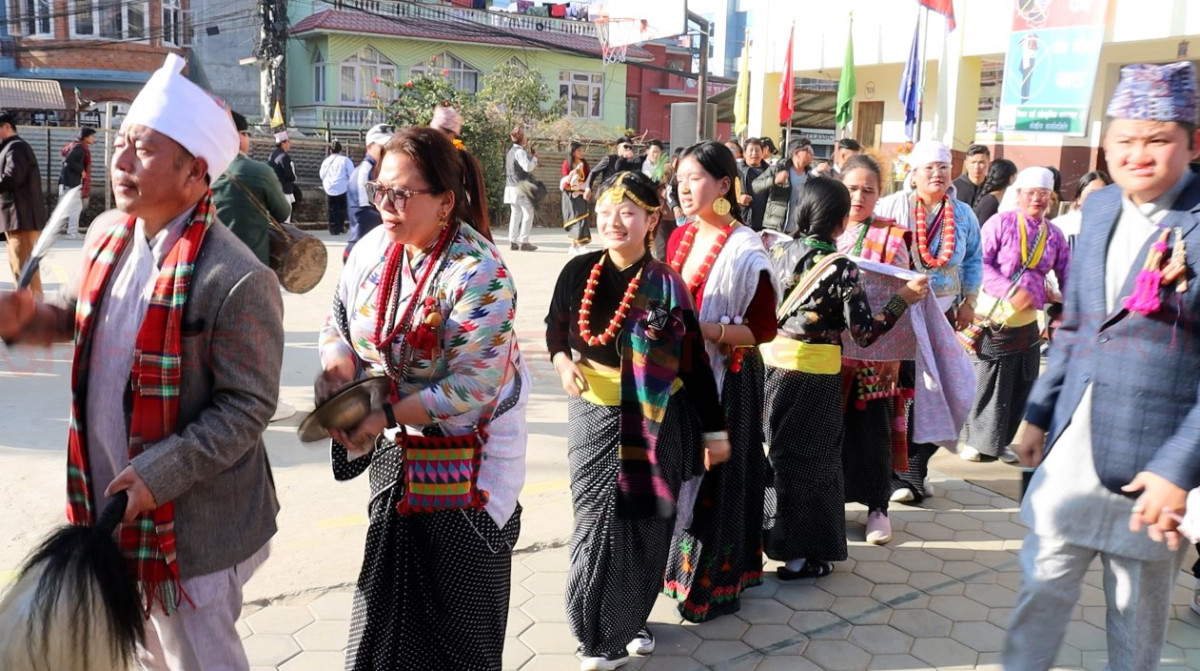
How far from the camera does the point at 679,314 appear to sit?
3148mm

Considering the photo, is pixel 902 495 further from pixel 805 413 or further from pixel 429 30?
pixel 429 30

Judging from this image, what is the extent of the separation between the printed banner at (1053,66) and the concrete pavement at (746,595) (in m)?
8.17

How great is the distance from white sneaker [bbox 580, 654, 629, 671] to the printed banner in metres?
11.1

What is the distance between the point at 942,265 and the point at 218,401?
3944 millimetres

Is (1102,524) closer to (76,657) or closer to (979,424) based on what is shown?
(76,657)

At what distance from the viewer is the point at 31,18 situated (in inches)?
1079

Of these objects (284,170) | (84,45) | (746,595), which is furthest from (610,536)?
(84,45)

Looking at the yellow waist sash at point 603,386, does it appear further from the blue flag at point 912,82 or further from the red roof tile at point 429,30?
the red roof tile at point 429,30

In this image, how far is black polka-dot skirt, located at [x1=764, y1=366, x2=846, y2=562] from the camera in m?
4.01

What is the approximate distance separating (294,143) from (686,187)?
17151mm

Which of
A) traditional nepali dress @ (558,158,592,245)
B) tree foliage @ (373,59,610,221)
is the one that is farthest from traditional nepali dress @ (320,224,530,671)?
tree foliage @ (373,59,610,221)

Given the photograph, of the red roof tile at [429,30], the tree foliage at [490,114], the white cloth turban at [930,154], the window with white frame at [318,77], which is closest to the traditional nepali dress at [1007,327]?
the white cloth turban at [930,154]

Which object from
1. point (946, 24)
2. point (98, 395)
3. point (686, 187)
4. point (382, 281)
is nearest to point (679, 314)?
point (686, 187)

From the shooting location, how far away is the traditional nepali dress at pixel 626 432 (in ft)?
10.3
